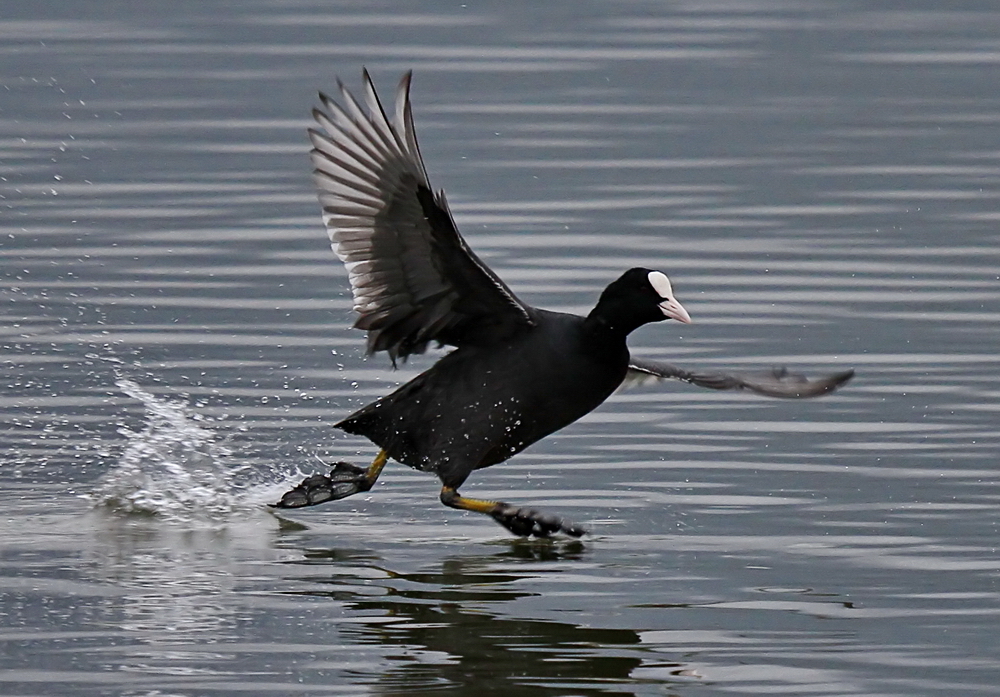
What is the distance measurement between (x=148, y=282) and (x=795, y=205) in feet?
13.7

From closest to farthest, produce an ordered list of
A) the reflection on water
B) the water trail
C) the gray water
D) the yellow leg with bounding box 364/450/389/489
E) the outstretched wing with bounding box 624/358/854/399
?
the reflection on water → the gray water → the water trail → the yellow leg with bounding box 364/450/389/489 → the outstretched wing with bounding box 624/358/854/399

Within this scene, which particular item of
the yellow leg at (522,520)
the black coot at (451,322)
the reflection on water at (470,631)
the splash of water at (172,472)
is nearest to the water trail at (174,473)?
the splash of water at (172,472)

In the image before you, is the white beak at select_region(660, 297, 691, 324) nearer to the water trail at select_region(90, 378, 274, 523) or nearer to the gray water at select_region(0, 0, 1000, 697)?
the gray water at select_region(0, 0, 1000, 697)

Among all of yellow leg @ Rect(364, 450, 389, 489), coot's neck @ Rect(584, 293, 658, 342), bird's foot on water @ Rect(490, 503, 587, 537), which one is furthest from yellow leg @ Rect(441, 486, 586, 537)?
coot's neck @ Rect(584, 293, 658, 342)

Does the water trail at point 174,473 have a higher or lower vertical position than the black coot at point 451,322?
lower

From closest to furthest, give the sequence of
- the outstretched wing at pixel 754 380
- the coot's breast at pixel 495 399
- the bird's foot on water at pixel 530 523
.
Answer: the bird's foot on water at pixel 530 523 < the coot's breast at pixel 495 399 < the outstretched wing at pixel 754 380

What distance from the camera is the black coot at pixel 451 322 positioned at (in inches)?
317

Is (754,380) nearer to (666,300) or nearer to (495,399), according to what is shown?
(666,300)

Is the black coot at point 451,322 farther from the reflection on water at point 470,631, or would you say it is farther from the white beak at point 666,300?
the reflection on water at point 470,631

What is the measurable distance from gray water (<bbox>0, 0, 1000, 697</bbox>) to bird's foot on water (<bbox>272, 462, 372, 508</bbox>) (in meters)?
0.11

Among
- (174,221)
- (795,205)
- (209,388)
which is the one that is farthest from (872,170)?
(209,388)

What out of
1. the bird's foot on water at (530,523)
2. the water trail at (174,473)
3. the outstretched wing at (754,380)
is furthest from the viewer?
the outstretched wing at (754,380)

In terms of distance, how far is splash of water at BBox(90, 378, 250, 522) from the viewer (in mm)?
8477

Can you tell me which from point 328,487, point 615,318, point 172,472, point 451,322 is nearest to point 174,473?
point 172,472
